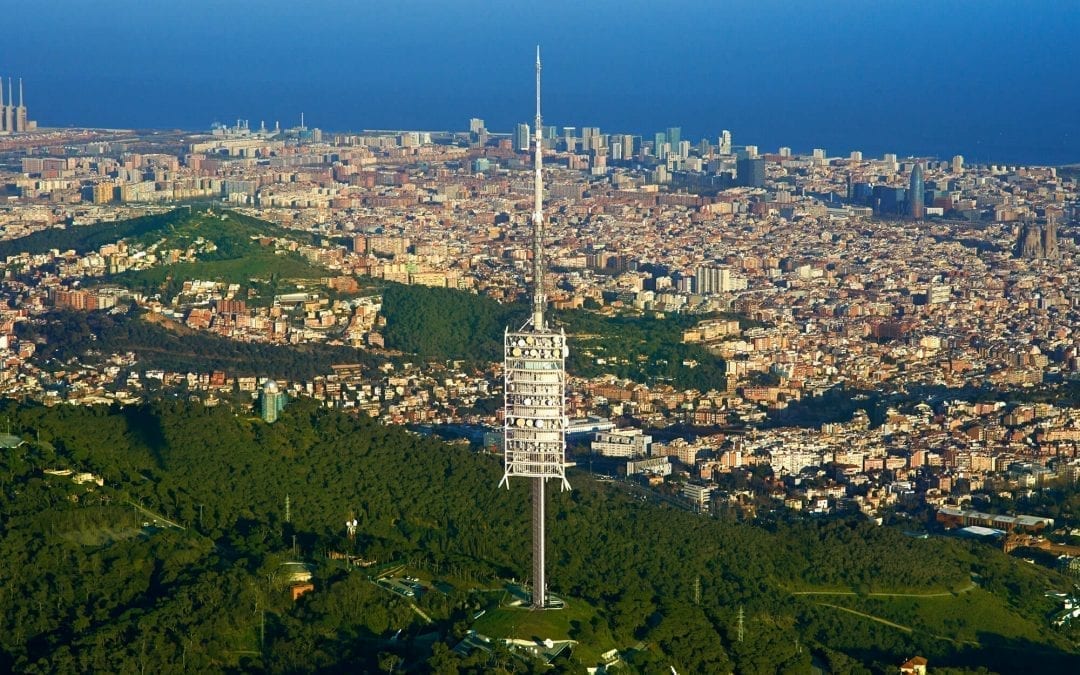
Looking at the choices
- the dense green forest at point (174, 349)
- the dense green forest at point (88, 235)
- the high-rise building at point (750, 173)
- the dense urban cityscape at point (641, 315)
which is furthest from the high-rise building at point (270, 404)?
the high-rise building at point (750, 173)

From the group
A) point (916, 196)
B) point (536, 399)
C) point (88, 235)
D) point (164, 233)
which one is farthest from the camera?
point (916, 196)

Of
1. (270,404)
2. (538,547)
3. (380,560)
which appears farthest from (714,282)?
(538,547)

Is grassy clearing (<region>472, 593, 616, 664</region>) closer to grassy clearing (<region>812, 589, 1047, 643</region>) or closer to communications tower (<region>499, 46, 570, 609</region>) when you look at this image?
communications tower (<region>499, 46, 570, 609</region>)

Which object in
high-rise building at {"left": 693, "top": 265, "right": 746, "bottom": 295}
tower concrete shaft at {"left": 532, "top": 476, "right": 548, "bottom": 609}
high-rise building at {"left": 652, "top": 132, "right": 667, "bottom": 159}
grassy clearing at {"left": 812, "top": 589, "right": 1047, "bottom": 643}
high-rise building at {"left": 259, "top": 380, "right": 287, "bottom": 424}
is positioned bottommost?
grassy clearing at {"left": 812, "top": 589, "right": 1047, "bottom": 643}

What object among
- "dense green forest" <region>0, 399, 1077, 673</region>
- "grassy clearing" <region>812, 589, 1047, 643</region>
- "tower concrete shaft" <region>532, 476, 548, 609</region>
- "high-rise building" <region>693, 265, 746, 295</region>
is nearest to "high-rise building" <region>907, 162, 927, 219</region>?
"high-rise building" <region>693, 265, 746, 295</region>

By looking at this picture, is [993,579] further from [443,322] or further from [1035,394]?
[443,322]

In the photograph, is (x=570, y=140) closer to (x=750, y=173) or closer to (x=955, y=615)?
(x=750, y=173)

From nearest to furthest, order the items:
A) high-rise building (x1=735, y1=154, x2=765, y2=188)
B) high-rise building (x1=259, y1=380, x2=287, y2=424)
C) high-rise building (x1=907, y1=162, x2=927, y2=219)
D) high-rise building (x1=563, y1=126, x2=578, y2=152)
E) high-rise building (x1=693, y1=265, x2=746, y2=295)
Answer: high-rise building (x1=259, y1=380, x2=287, y2=424) < high-rise building (x1=693, y1=265, x2=746, y2=295) < high-rise building (x1=907, y1=162, x2=927, y2=219) < high-rise building (x1=735, y1=154, x2=765, y2=188) < high-rise building (x1=563, y1=126, x2=578, y2=152)
